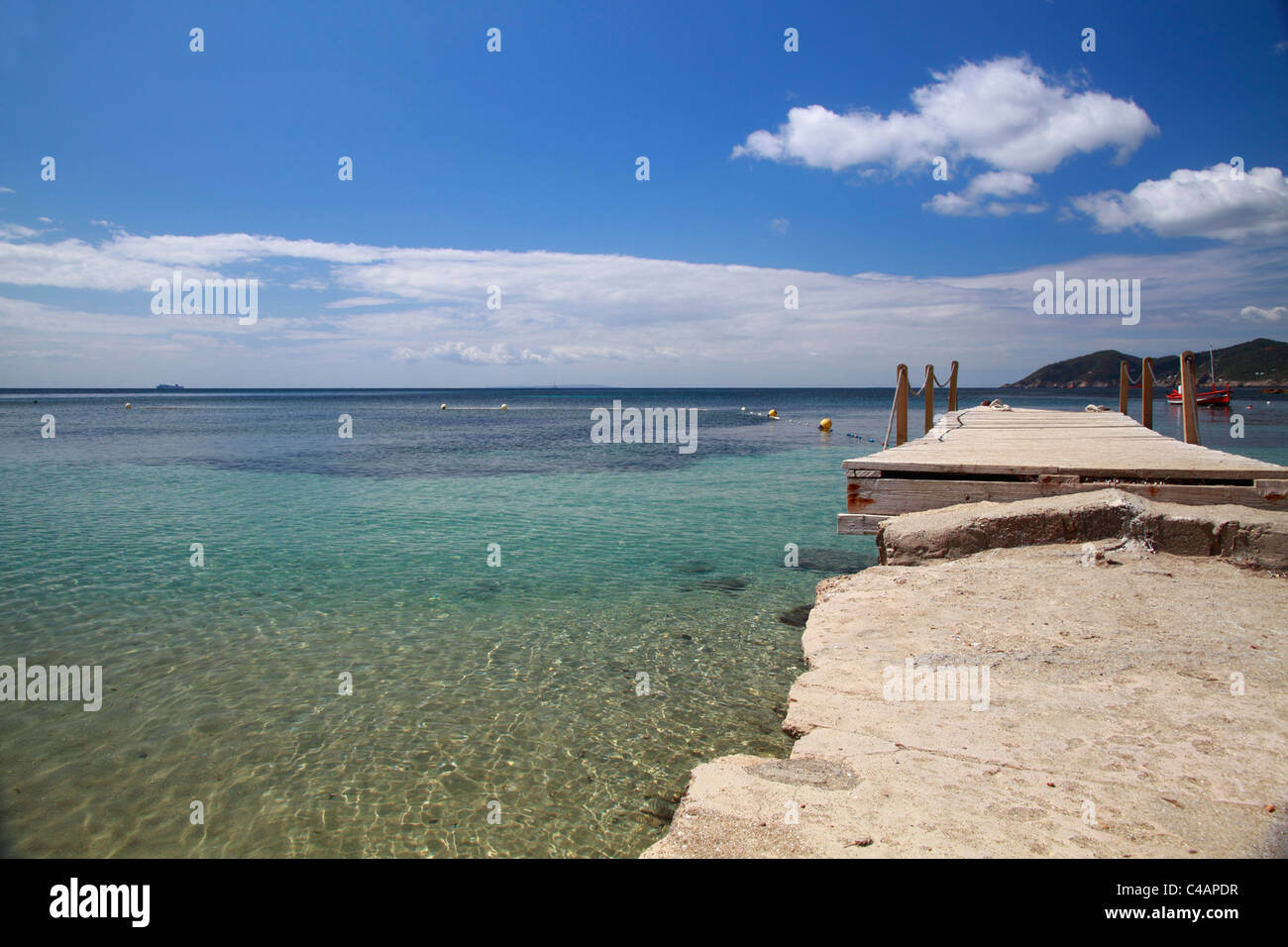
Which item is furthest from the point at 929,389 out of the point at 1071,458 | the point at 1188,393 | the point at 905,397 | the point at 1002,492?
the point at 1002,492

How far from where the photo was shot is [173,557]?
39.2 ft

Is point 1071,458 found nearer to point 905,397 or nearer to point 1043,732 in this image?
point 1043,732

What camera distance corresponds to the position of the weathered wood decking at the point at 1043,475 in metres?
7.16

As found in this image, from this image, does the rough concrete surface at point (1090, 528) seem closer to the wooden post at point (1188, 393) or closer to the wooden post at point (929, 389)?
the wooden post at point (1188, 393)

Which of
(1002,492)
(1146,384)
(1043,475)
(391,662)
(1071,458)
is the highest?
(1146,384)

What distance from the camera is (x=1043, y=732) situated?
14.2ft

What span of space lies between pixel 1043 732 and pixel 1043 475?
4.60m

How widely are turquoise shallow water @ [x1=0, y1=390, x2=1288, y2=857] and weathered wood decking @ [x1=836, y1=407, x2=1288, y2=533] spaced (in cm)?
213

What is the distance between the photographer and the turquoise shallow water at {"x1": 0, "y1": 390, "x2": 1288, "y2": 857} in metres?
4.94

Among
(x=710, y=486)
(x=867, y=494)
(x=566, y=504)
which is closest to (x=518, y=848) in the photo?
(x=867, y=494)

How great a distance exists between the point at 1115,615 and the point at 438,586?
8.61m

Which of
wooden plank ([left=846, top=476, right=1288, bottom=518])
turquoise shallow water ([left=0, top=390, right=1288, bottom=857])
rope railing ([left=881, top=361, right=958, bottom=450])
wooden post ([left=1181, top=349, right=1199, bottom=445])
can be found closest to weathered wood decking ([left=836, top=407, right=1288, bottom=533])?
wooden plank ([left=846, top=476, right=1288, bottom=518])

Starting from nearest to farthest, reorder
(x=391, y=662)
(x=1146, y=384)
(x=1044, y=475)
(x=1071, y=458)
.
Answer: (x=391, y=662), (x=1044, y=475), (x=1071, y=458), (x=1146, y=384)
